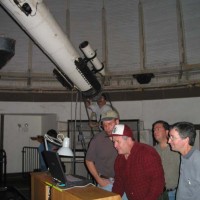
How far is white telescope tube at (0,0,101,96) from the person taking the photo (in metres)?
2.81

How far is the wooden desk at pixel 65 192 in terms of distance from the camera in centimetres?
212

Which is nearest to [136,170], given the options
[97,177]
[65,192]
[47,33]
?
[65,192]

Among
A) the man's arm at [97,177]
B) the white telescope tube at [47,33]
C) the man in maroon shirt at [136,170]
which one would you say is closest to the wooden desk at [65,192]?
the man in maroon shirt at [136,170]

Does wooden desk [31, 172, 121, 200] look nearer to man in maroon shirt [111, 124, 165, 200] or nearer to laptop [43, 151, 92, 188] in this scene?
laptop [43, 151, 92, 188]

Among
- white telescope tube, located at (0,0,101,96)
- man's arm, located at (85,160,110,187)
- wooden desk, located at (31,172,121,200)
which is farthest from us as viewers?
man's arm, located at (85,160,110,187)

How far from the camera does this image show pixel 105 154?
3.59 meters

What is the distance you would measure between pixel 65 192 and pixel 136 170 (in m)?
0.70

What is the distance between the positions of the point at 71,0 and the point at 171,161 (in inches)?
214

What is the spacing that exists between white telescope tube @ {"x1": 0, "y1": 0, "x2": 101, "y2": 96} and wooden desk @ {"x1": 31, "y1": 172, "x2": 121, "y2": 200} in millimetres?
1413

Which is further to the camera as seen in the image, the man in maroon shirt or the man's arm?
the man's arm

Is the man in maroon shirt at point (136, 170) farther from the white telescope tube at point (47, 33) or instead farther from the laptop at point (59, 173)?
the white telescope tube at point (47, 33)

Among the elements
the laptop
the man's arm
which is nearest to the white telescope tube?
the man's arm

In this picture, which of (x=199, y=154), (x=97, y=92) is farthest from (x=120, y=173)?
(x=97, y=92)

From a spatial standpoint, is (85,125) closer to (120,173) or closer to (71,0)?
(71,0)
